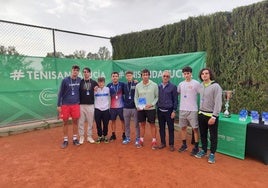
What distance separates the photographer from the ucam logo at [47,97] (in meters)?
5.51

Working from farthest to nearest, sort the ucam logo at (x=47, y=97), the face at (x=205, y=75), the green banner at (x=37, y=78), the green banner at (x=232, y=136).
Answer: the ucam logo at (x=47, y=97) < the green banner at (x=37, y=78) < the green banner at (x=232, y=136) < the face at (x=205, y=75)

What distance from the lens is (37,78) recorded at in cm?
536

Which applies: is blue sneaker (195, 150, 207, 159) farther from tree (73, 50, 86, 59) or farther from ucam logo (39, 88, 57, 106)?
tree (73, 50, 86, 59)

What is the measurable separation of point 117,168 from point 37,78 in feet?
11.7

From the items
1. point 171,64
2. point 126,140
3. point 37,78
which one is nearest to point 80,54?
point 37,78

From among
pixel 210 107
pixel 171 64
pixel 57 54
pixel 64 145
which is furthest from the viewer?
pixel 57 54

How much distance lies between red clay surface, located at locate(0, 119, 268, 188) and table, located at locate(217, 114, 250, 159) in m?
0.13

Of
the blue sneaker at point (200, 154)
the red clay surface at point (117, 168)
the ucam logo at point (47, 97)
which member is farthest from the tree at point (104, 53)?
the blue sneaker at point (200, 154)

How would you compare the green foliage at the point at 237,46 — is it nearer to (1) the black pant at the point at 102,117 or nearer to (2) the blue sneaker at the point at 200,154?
(2) the blue sneaker at the point at 200,154

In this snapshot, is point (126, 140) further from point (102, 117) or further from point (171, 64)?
point (171, 64)

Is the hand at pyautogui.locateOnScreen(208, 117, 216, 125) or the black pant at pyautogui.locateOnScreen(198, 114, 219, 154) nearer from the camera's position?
the hand at pyautogui.locateOnScreen(208, 117, 216, 125)

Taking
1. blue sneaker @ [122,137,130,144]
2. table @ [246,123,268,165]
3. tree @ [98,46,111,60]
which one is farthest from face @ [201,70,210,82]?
tree @ [98,46,111,60]

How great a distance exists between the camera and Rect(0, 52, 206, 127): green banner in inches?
192

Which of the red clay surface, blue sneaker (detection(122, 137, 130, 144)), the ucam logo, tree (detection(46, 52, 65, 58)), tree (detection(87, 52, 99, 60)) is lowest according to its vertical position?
the red clay surface
